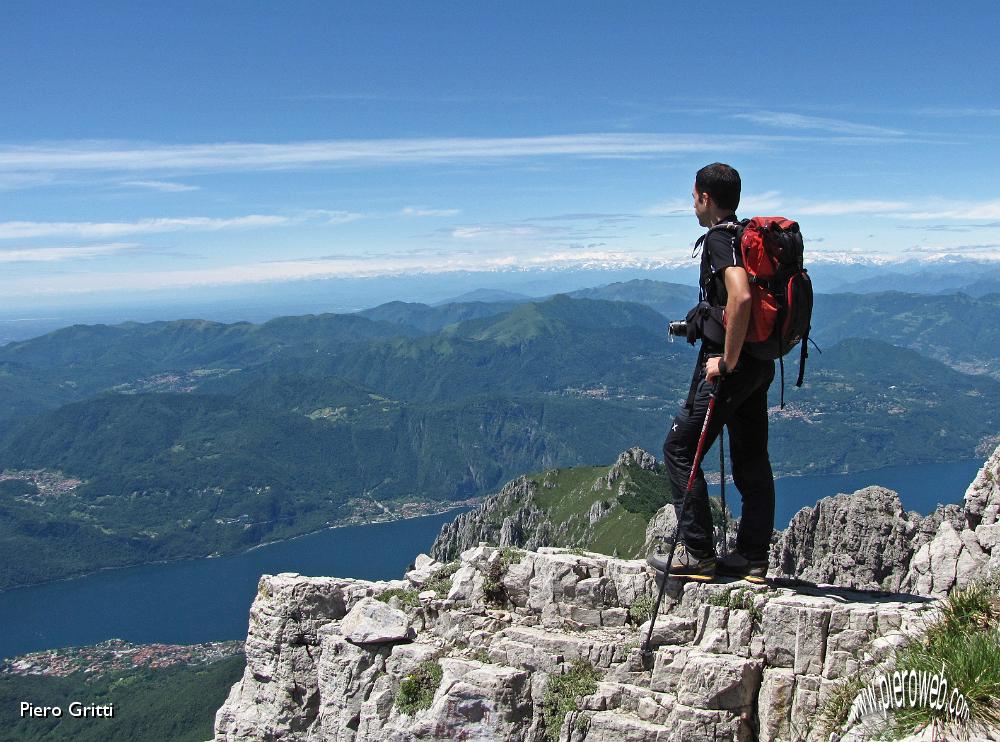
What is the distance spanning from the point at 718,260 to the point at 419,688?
806 cm

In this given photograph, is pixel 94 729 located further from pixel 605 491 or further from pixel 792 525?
pixel 792 525

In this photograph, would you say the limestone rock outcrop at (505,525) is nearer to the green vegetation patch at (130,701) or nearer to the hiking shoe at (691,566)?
the green vegetation patch at (130,701)

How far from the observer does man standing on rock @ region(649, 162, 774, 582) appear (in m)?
10.5

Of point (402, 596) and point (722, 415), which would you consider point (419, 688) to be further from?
point (722, 415)

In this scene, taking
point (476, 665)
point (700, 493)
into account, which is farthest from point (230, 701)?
point (700, 493)

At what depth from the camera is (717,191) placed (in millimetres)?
11008

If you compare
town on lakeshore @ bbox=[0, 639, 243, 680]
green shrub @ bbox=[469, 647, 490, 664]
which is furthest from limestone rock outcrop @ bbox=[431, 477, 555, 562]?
green shrub @ bbox=[469, 647, 490, 664]

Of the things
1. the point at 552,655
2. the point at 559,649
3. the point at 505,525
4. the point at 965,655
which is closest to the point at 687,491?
the point at 559,649

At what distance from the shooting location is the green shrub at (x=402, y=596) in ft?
44.6

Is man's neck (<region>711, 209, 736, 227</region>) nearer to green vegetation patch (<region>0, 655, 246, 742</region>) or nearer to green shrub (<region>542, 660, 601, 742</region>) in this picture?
green shrub (<region>542, 660, 601, 742</region>)

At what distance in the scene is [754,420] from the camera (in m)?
11.6

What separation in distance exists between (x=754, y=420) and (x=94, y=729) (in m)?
158

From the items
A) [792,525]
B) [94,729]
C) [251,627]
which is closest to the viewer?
[251,627]

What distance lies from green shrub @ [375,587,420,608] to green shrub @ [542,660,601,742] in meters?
3.23
